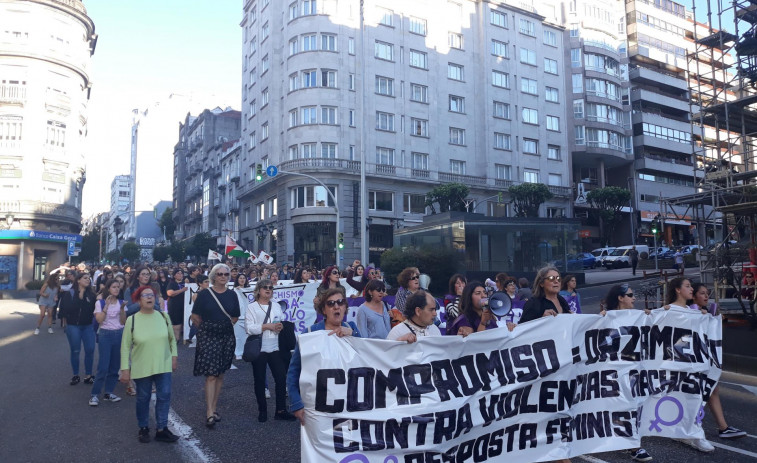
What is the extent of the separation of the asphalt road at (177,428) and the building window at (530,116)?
4408 cm

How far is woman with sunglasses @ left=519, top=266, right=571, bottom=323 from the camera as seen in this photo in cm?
526

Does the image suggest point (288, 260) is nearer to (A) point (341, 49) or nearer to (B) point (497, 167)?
(A) point (341, 49)

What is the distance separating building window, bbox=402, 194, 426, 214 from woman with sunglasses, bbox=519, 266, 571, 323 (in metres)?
38.3

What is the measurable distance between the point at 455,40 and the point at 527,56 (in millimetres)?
8181

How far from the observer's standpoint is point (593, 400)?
201 inches

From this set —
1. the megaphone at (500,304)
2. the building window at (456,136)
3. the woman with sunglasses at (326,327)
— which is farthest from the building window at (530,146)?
the woman with sunglasses at (326,327)

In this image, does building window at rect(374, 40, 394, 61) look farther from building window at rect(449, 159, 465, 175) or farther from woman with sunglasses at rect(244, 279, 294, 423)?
woman with sunglasses at rect(244, 279, 294, 423)

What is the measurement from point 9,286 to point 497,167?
41.1 m

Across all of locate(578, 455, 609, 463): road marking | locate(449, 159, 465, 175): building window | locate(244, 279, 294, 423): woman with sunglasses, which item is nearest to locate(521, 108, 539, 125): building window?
locate(449, 159, 465, 175): building window

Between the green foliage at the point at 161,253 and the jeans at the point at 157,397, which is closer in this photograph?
the jeans at the point at 157,397

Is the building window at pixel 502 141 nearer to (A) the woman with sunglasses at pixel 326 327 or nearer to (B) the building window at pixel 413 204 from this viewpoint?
(B) the building window at pixel 413 204

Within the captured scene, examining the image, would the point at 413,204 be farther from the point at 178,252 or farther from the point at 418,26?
the point at 178,252

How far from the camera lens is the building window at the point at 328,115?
41.2 m

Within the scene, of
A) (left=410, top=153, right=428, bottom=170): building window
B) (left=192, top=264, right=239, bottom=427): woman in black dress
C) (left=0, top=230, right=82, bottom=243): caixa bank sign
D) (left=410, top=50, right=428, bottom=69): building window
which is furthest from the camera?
(left=410, top=50, right=428, bottom=69): building window
